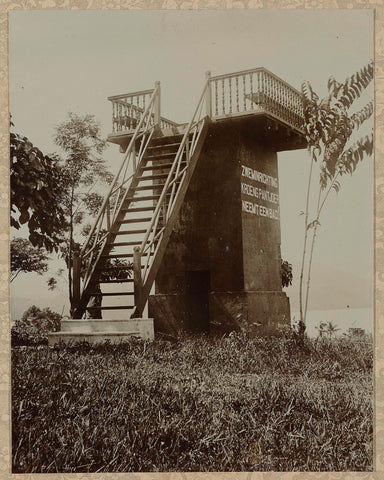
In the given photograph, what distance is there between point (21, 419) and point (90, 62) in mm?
3047

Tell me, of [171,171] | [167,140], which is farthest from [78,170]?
[167,140]

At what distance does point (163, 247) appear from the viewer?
289 inches

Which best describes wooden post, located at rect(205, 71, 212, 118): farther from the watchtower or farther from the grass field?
the grass field

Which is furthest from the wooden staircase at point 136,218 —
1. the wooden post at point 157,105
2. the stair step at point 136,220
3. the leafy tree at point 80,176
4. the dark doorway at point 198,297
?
the dark doorway at point 198,297

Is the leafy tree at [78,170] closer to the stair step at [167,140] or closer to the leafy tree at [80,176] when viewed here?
the leafy tree at [80,176]

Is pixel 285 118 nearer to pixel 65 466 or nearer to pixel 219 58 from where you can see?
pixel 219 58

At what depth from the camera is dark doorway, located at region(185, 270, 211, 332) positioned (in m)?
8.12

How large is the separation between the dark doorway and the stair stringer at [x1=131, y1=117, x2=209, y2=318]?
0.98 metres

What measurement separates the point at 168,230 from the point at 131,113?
1457 millimetres

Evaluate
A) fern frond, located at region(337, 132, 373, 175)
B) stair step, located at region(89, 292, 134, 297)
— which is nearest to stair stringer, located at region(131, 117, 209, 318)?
stair step, located at region(89, 292, 134, 297)

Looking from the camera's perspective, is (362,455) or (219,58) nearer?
(362,455)

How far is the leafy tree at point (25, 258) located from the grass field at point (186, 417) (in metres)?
0.72

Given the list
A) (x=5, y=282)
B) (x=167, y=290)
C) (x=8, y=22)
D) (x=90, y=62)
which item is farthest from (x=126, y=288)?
(x=8, y=22)

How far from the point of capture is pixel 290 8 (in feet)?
17.5
